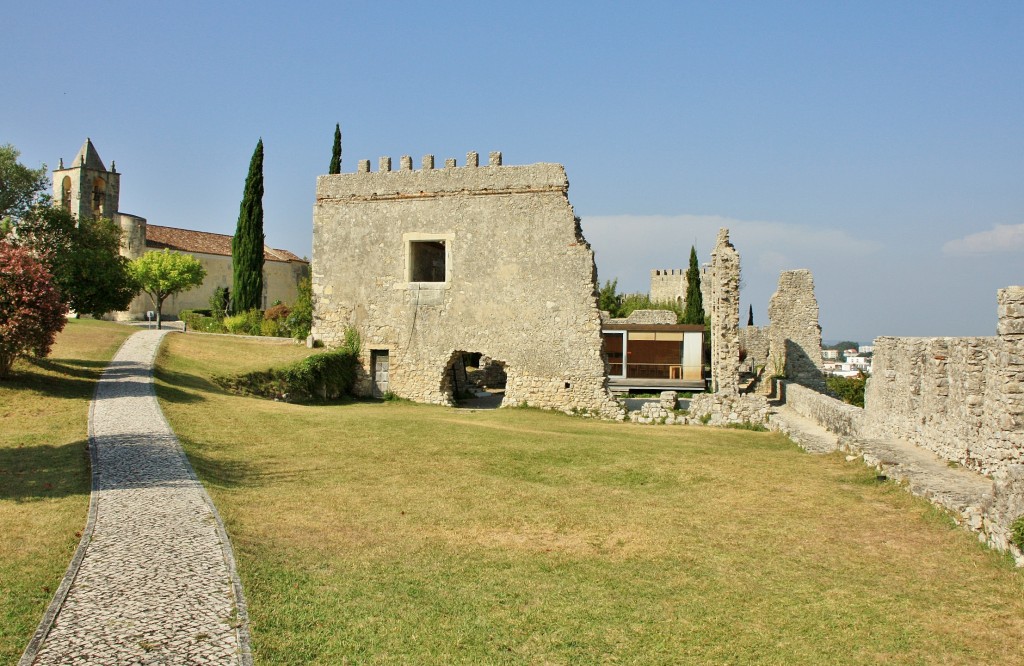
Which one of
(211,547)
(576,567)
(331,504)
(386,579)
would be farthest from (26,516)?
(576,567)

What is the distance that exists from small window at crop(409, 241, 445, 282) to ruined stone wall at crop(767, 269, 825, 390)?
35.6ft

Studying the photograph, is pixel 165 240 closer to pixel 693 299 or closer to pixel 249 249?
pixel 249 249

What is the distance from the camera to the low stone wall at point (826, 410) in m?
14.8

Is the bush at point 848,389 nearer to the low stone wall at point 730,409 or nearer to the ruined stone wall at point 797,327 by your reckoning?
the ruined stone wall at point 797,327

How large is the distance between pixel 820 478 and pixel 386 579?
720 cm

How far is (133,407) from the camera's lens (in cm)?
1471

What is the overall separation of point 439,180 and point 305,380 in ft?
23.0

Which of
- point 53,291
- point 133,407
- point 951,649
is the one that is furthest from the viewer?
point 53,291

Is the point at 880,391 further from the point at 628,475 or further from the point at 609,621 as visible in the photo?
the point at 609,621

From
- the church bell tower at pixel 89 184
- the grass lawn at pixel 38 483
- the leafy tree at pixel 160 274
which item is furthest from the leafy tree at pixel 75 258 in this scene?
the church bell tower at pixel 89 184

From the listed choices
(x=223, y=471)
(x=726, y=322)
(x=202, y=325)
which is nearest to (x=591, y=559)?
(x=223, y=471)

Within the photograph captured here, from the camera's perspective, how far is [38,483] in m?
9.42

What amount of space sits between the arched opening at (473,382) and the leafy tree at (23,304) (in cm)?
1072

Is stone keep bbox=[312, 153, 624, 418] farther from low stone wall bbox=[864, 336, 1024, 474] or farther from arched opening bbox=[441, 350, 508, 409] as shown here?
low stone wall bbox=[864, 336, 1024, 474]
